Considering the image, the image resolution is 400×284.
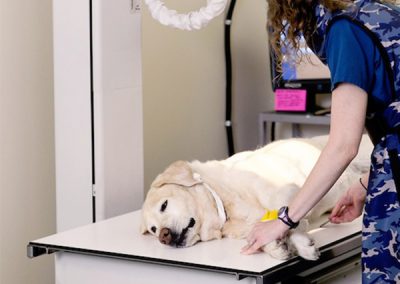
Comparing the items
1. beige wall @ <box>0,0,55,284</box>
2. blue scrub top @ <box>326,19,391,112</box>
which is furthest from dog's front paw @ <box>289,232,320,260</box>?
beige wall @ <box>0,0,55,284</box>

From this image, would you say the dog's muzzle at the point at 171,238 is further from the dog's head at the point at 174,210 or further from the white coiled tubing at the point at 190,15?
the white coiled tubing at the point at 190,15

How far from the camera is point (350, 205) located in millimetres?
2145

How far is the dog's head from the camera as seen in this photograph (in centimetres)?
217

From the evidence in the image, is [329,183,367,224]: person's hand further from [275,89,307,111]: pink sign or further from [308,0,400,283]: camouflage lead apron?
[275,89,307,111]: pink sign

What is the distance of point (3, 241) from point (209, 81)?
1.66 m

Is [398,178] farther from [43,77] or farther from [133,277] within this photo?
[43,77]

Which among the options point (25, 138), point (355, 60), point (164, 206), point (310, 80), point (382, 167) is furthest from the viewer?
point (310, 80)

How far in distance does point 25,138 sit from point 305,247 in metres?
1.53

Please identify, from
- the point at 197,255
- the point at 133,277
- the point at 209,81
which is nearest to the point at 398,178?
the point at 197,255

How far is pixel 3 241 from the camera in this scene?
9.82ft

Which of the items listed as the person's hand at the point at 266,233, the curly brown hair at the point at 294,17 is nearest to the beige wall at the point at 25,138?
the person's hand at the point at 266,233

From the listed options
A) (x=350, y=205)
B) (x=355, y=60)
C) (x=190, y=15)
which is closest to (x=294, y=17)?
(x=355, y=60)

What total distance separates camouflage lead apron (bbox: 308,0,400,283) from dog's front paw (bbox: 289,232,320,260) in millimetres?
242

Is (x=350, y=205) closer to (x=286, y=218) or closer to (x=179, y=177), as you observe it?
(x=286, y=218)
